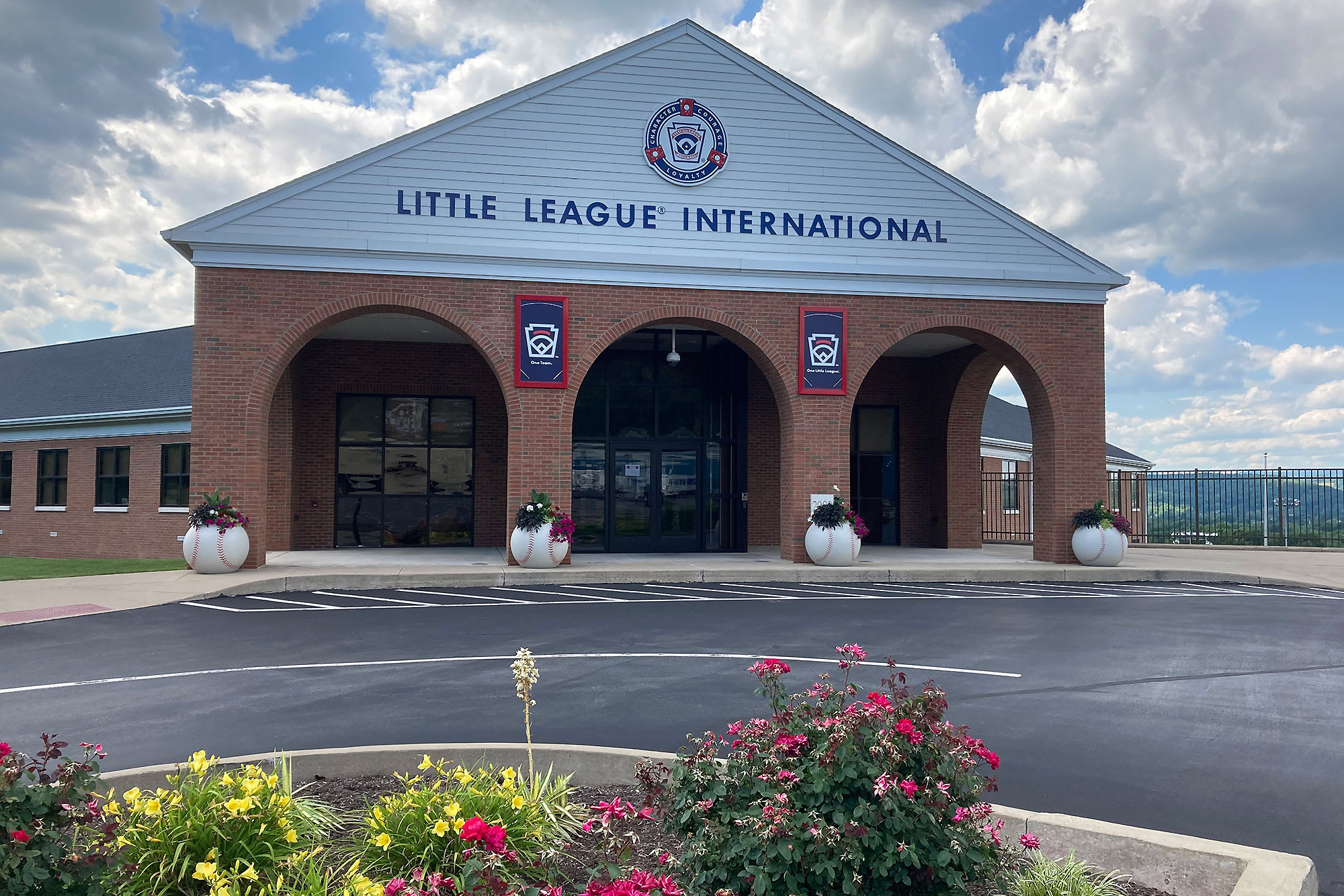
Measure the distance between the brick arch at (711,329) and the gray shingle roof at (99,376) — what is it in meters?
13.7

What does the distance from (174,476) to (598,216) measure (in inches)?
595

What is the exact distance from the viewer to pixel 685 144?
57.8 feet

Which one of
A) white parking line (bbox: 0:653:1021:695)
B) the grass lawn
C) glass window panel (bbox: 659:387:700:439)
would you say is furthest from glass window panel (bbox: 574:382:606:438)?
white parking line (bbox: 0:653:1021:695)

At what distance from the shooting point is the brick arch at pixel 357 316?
629 inches

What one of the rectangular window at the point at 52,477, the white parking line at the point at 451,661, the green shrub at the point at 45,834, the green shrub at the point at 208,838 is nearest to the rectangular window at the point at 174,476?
the rectangular window at the point at 52,477

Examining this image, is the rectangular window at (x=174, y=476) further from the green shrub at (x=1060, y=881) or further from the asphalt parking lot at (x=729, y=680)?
the green shrub at (x=1060, y=881)

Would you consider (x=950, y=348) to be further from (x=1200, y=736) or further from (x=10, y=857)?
(x=10, y=857)

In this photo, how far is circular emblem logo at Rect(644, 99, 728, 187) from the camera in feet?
57.5

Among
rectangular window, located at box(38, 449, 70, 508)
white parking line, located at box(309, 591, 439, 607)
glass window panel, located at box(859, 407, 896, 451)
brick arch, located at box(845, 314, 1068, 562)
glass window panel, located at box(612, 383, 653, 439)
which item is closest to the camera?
white parking line, located at box(309, 591, 439, 607)

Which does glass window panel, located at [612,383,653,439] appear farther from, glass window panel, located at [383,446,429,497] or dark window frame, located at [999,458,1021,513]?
dark window frame, located at [999,458,1021,513]

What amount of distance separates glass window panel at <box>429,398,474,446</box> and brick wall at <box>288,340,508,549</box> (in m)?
0.20

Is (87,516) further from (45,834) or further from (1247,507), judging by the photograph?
(1247,507)

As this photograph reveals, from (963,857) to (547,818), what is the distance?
1710mm

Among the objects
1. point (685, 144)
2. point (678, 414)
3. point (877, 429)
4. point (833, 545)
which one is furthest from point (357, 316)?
point (877, 429)
